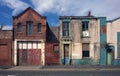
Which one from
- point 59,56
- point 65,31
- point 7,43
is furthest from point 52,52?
point 7,43

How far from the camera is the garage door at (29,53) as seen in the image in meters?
41.2

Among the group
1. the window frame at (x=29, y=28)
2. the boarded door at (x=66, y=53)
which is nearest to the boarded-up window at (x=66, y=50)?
the boarded door at (x=66, y=53)

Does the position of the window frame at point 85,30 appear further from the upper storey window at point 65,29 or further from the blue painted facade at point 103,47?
the upper storey window at point 65,29

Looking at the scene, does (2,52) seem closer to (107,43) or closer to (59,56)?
(59,56)

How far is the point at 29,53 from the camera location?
135 ft

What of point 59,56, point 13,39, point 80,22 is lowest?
point 59,56

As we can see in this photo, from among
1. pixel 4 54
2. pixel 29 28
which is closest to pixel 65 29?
pixel 29 28

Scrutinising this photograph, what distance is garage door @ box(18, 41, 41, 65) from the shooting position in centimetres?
4116

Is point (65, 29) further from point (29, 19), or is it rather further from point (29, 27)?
point (29, 19)

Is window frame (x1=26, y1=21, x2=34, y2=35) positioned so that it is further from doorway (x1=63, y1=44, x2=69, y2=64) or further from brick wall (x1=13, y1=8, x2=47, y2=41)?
doorway (x1=63, y1=44, x2=69, y2=64)

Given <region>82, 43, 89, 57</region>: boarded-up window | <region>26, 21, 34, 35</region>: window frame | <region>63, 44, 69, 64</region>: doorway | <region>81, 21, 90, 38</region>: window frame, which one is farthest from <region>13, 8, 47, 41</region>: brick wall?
<region>82, 43, 89, 57</region>: boarded-up window

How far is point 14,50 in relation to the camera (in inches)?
1613

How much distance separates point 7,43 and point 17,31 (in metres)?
2.40

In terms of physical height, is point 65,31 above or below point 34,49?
above
